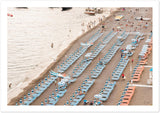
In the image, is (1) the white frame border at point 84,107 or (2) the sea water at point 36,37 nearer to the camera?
(1) the white frame border at point 84,107

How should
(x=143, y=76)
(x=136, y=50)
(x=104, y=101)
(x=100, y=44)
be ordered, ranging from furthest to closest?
(x=100, y=44), (x=136, y=50), (x=143, y=76), (x=104, y=101)

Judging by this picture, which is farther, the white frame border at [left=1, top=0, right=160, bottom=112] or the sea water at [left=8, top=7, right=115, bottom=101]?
the sea water at [left=8, top=7, right=115, bottom=101]

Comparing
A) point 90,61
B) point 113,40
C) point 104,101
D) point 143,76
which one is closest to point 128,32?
point 113,40

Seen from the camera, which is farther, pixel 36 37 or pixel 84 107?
pixel 36 37

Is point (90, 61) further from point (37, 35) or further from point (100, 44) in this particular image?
point (37, 35)

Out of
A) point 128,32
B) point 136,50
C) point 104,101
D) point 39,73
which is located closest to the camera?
point 104,101

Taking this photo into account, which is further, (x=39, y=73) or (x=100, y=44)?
(x=100, y=44)

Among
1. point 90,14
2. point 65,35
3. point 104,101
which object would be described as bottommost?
point 104,101

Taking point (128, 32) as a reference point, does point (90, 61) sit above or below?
below

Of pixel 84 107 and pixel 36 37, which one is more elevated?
pixel 36 37

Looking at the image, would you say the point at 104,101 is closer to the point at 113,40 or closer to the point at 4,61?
the point at 4,61
